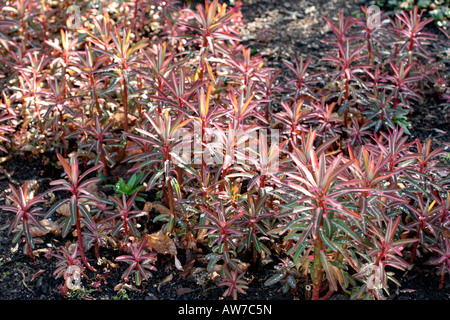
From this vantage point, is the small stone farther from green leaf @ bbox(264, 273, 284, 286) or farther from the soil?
green leaf @ bbox(264, 273, 284, 286)

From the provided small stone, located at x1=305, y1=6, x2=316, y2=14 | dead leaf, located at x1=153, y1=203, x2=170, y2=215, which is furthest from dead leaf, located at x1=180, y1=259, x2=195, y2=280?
small stone, located at x1=305, y1=6, x2=316, y2=14

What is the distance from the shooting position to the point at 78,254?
9.64 ft

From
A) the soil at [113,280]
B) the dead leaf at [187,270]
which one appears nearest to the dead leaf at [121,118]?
the soil at [113,280]

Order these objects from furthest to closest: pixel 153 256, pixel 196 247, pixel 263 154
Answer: pixel 196 247
pixel 153 256
pixel 263 154

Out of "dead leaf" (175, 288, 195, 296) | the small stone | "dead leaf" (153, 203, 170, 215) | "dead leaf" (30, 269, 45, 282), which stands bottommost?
"dead leaf" (175, 288, 195, 296)

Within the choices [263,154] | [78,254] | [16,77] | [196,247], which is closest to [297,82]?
[263,154]

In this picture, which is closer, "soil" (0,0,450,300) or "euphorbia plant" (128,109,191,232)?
"euphorbia plant" (128,109,191,232)

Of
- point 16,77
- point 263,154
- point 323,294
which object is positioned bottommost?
point 323,294

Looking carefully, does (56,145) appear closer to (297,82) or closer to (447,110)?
(297,82)

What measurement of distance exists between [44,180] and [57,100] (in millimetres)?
562

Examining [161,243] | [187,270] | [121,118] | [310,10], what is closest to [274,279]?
[187,270]

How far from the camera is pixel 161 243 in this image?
3.08m

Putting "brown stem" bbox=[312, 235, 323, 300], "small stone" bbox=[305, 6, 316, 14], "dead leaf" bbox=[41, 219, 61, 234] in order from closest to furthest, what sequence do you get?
"brown stem" bbox=[312, 235, 323, 300], "dead leaf" bbox=[41, 219, 61, 234], "small stone" bbox=[305, 6, 316, 14]

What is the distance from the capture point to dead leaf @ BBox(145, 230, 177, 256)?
10.0 ft
